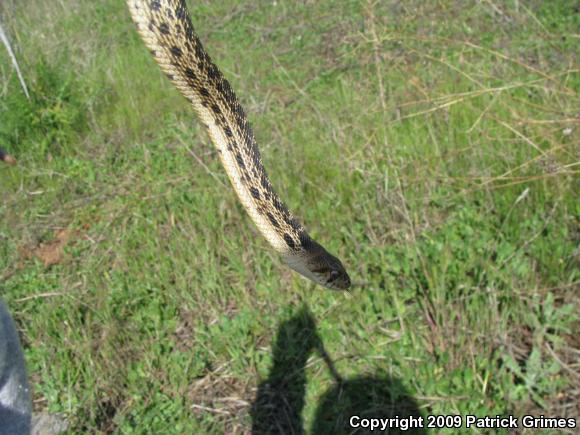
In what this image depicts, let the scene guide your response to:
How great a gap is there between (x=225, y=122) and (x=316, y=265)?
28.6 inches

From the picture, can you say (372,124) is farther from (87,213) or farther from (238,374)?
(87,213)

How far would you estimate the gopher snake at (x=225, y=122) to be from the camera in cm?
176

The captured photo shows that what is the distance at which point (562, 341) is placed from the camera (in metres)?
2.65

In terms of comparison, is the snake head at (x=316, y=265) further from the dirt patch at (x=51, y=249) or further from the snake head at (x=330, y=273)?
the dirt patch at (x=51, y=249)

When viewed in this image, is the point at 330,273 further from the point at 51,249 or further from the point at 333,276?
the point at 51,249

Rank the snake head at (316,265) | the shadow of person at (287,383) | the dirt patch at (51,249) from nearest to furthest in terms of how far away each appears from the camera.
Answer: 1. the snake head at (316,265)
2. the shadow of person at (287,383)
3. the dirt patch at (51,249)

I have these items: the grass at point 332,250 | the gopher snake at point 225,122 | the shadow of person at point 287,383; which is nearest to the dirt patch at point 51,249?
the grass at point 332,250

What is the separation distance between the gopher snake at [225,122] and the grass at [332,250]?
846 mm

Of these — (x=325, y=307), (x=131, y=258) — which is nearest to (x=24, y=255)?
(x=131, y=258)

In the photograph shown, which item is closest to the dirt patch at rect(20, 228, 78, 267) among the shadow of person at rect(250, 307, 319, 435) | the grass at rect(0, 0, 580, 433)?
the grass at rect(0, 0, 580, 433)

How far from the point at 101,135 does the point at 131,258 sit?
2.31m

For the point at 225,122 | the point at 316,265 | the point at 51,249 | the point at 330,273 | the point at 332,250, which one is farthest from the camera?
the point at 51,249

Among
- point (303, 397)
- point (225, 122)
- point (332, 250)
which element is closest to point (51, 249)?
point (332, 250)

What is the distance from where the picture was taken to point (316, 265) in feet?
7.32
